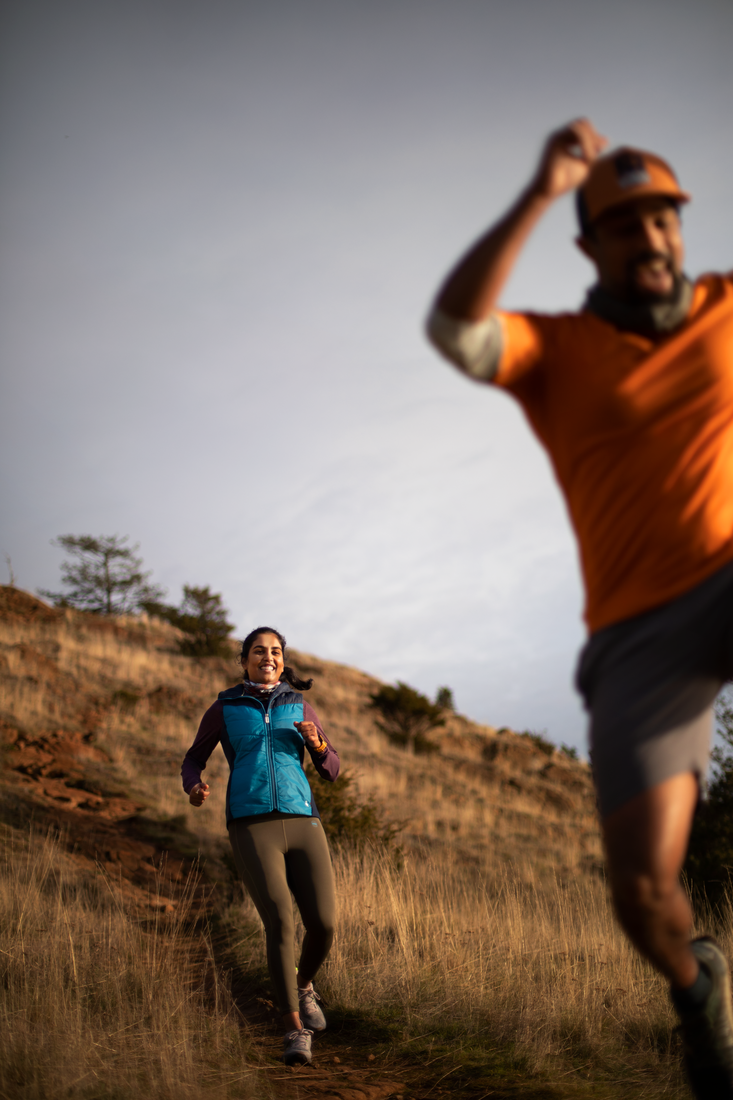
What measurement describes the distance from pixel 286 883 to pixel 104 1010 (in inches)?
49.6

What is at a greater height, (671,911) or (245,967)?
(671,911)

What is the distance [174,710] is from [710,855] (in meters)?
11.5

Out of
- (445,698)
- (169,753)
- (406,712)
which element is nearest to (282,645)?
(169,753)

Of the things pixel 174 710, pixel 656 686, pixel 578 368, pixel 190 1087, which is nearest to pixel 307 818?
pixel 190 1087

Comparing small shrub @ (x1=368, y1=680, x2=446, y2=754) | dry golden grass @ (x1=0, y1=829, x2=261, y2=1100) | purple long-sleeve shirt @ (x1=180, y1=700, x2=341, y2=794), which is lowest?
dry golden grass @ (x1=0, y1=829, x2=261, y2=1100)

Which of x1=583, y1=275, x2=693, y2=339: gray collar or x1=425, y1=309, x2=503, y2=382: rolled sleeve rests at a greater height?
x1=583, y1=275, x2=693, y2=339: gray collar

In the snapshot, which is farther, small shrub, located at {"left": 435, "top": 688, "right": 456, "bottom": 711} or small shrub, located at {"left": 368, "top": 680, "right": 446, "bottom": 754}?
small shrub, located at {"left": 435, "top": 688, "right": 456, "bottom": 711}

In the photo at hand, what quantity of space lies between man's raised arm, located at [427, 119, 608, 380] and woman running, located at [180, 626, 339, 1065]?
3.23 meters

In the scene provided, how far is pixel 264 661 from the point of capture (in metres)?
4.88

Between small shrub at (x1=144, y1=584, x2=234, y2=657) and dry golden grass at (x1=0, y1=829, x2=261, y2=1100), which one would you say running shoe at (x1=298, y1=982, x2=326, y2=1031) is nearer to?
dry golden grass at (x1=0, y1=829, x2=261, y2=1100)

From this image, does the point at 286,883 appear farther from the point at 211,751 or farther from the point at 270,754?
the point at 211,751

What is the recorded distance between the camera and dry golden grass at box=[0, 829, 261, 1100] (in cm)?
333

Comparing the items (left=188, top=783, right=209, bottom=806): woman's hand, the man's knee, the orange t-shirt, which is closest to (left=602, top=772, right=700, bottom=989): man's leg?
the man's knee

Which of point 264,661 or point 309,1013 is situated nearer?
point 309,1013
